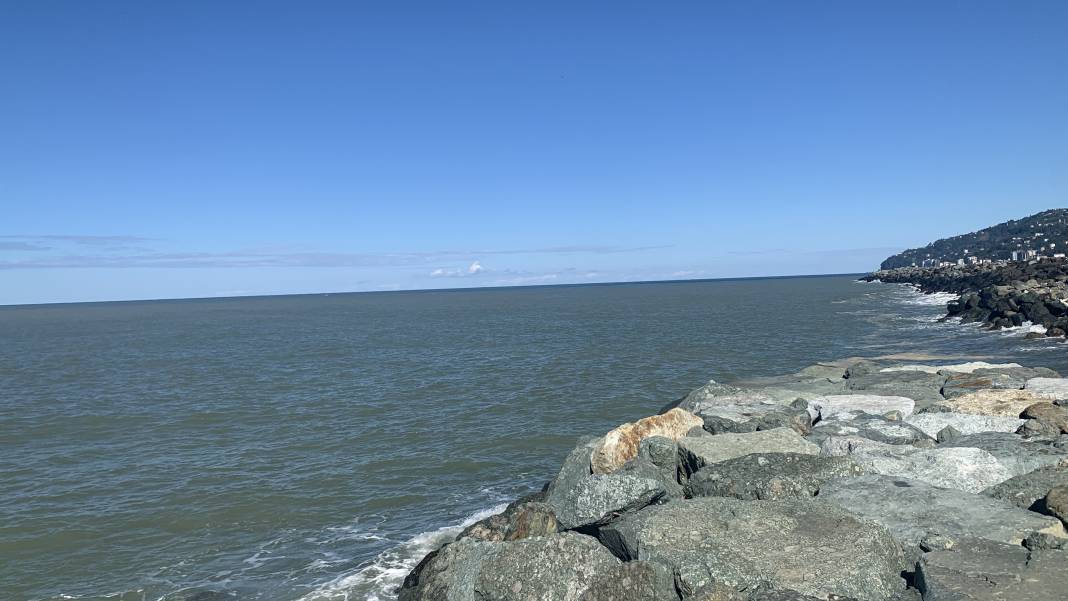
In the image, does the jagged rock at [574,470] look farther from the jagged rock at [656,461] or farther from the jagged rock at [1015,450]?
the jagged rock at [1015,450]

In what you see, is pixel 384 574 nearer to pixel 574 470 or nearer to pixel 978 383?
pixel 574 470

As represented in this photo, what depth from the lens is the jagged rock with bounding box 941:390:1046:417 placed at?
14.1 m

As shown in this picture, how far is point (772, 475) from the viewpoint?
31.7ft

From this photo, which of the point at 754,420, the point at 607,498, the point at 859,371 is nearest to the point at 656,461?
the point at 607,498

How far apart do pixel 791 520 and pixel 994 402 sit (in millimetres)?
9275

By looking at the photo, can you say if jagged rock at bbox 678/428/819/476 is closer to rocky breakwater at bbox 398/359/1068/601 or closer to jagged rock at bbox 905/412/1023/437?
rocky breakwater at bbox 398/359/1068/601

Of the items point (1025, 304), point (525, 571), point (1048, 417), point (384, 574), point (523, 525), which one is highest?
point (1025, 304)

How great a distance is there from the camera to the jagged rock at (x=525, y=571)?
7965 mm

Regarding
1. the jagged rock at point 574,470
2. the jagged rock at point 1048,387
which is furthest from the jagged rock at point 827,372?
the jagged rock at point 574,470

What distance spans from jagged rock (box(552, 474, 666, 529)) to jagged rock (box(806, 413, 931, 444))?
4.40m

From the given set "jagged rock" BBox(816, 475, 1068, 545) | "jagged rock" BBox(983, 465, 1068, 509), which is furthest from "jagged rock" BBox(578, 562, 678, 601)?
"jagged rock" BBox(983, 465, 1068, 509)

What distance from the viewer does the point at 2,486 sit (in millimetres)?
16719

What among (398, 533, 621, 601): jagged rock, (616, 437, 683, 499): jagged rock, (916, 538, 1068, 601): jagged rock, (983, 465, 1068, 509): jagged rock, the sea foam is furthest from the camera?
(616, 437, 683, 499): jagged rock

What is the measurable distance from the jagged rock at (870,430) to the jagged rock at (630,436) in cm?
240
